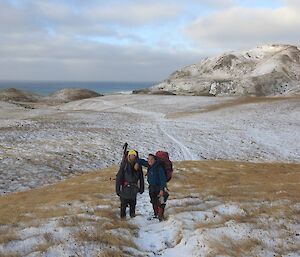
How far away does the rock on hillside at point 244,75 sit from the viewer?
150 metres

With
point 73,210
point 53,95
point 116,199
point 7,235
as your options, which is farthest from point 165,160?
point 53,95

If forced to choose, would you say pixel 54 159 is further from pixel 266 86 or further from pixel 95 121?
pixel 266 86

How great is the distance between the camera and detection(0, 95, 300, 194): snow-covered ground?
2792 cm

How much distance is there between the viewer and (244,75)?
173 metres

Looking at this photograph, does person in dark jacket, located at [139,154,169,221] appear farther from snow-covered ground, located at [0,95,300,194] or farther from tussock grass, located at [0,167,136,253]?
snow-covered ground, located at [0,95,300,194]

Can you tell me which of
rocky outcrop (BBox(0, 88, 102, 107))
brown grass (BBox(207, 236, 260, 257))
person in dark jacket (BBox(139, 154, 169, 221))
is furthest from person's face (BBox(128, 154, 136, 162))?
rocky outcrop (BBox(0, 88, 102, 107))

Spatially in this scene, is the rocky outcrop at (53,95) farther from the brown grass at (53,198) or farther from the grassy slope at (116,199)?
the brown grass at (53,198)

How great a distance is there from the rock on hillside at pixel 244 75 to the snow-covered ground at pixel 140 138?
88.5m

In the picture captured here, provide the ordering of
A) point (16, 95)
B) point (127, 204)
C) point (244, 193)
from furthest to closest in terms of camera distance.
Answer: point (16, 95)
point (244, 193)
point (127, 204)

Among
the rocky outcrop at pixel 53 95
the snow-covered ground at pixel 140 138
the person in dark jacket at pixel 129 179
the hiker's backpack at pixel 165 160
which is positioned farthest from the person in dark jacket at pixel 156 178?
the rocky outcrop at pixel 53 95

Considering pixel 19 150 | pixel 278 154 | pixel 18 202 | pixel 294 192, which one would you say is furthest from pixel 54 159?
pixel 278 154

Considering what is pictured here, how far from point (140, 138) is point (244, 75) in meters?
142

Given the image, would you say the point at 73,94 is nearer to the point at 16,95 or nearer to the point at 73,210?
the point at 16,95

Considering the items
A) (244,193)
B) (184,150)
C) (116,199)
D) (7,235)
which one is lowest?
(184,150)
